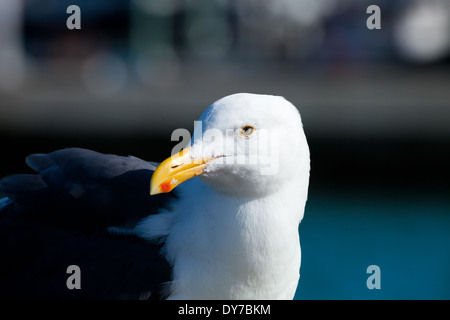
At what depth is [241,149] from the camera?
252 cm

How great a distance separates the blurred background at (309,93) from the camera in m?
8.05

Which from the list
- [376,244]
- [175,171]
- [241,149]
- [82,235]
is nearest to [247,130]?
[241,149]

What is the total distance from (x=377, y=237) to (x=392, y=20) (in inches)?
271

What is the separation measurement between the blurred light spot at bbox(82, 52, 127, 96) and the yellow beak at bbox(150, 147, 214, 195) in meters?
8.81

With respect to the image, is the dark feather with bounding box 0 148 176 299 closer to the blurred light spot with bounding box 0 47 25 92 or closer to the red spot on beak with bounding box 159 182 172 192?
the red spot on beak with bounding box 159 182 172 192

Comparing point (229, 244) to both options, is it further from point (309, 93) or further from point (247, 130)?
point (309, 93)

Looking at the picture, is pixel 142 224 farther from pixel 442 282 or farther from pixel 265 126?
pixel 442 282

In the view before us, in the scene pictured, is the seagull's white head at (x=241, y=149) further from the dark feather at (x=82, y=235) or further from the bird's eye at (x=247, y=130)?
the dark feather at (x=82, y=235)

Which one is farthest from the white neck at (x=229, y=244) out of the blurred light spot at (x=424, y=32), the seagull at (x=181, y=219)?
the blurred light spot at (x=424, y=32)

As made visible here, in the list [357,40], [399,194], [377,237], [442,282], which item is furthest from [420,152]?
[357,40]

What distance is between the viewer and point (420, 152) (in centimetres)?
913

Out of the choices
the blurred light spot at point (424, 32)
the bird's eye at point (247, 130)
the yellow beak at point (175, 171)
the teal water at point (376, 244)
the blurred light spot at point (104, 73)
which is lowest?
the teal water at point (376, 244)

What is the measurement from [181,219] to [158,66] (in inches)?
406

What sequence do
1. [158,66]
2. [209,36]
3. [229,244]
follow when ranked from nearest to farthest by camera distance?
[229,244] → [158,66] → [209,36]
